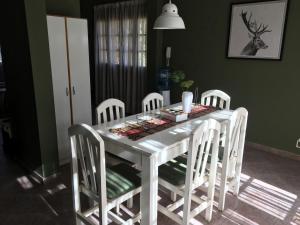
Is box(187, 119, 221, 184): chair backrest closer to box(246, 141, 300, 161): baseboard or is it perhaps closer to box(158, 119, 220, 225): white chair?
box(158, 119, 220, 225): white chair

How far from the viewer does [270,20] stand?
3.46m

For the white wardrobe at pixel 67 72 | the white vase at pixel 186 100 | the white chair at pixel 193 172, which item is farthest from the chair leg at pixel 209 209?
the white wardrobe at pixel 67 72

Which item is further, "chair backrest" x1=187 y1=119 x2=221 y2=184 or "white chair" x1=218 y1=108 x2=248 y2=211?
"white chair" x1=218 y1=108 x2=248 y2=211

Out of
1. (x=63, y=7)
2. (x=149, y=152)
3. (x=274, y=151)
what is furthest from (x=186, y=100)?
(x=63, y=7)

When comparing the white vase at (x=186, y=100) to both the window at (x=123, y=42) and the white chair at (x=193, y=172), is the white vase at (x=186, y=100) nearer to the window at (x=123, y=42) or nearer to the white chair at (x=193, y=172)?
the white chair at (x=193, y=172)

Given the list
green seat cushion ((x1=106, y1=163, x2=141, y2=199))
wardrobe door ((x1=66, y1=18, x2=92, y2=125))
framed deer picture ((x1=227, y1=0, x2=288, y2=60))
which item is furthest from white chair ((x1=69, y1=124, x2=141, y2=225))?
framed deer picture ((x1=227, y1=0, x2=288, y2=60))

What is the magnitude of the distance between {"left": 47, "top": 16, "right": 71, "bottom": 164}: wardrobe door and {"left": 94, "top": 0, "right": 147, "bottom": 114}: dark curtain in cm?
228

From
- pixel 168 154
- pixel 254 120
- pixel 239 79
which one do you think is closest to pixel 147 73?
pixel 239 79

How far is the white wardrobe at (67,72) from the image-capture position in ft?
9.88

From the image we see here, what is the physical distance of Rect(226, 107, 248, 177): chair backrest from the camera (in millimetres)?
2199

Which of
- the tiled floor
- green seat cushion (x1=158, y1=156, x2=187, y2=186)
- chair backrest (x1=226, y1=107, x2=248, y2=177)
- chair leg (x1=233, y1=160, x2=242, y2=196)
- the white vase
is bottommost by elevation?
the tiled floor

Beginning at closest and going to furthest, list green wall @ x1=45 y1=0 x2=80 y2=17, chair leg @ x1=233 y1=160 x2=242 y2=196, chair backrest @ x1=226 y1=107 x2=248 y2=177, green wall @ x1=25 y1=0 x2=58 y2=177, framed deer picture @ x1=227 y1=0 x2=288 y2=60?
chair backrest @ x1=226 y1=107 x2=248 y2=177 < green wall @ x1=25 y1=0 x2=58 y2=177 < chair leg @ x1=233 y1=160 x2=242 y2=196 < green wall @ x1=45 y1=0 x2=80 y2=17 < framed deer picture @ x1=227 y1=0 x2=288 y2=60

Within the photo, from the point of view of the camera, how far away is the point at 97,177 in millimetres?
1694

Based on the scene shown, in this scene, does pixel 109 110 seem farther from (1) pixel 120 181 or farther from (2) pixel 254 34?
(2) pixel 254 34
